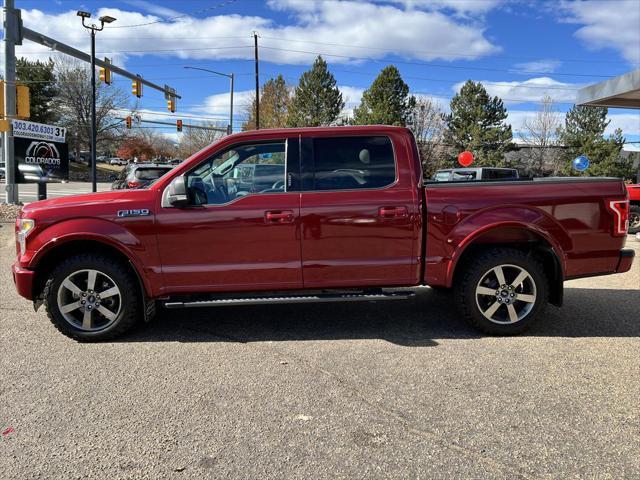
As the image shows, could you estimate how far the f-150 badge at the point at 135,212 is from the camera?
14.3 feet

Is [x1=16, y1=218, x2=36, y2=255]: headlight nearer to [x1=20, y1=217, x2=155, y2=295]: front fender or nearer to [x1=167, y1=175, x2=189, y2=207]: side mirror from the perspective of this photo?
[x1=20, y1=217, x2=155, y2=295]: front fender

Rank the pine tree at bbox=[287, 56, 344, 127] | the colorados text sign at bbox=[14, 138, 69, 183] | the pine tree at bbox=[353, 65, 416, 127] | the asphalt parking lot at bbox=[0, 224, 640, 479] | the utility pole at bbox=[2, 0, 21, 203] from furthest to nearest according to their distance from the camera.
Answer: the pine tree at bbox=[287, 56, 344, 127] < the pine tree at bbox=[353, 65, 416, 127] < the colorados text sign at bbox=[14, 138, 69, 183] < the utility pole at bbox=[2, 0, 21, 203] < the asphalt parking lot at bbox=[0, 224, 640, 479]

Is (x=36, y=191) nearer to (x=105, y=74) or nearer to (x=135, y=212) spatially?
(x=105, y=74)

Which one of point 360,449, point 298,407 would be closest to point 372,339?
point 298,407

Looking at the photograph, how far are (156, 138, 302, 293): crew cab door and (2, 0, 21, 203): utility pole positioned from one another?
40.4 feet

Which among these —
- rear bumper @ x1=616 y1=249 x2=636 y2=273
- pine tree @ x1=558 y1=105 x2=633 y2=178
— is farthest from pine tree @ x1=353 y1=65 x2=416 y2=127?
rear bumper @ x1=616 y1=249 x2=636 y2=273

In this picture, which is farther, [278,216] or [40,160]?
[40,160]

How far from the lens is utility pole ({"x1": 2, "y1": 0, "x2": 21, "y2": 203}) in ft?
46.0

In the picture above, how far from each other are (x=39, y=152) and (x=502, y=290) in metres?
14.4

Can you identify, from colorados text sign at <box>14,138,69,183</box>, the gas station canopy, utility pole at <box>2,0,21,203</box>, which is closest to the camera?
the gas station canopy

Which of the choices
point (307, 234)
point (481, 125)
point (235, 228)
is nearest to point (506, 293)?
point (307, 234)

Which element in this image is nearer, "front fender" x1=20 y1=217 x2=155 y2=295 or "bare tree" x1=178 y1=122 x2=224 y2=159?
"front fender" x1=20 y1=217 x2=155 y2=295

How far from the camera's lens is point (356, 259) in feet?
14.8

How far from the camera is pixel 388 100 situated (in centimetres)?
4284
